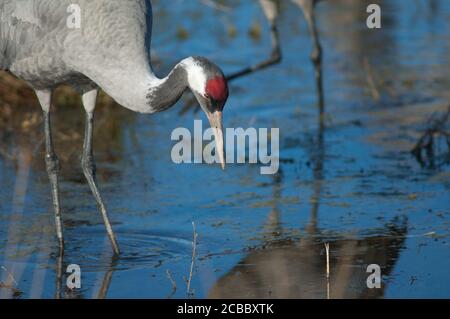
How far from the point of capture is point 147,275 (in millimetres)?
6180

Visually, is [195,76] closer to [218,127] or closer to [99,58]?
[218,127]

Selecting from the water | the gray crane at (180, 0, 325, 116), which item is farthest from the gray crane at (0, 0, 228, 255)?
the gray crane at (180, 0, 325, 116)

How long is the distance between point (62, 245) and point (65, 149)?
7.58 feet

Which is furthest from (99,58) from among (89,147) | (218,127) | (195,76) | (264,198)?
(264,198)

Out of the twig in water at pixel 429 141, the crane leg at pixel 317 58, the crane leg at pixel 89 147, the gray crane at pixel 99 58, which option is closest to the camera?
the gray crane at pixel 99 58

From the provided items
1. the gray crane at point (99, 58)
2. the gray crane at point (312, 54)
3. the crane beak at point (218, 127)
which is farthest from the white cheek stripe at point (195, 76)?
the gray crane at point (312, 54)

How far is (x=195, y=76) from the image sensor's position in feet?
19.6

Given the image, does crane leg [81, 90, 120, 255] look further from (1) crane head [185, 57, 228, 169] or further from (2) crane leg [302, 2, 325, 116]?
(2) crane leg [302, 2, 325, 116]

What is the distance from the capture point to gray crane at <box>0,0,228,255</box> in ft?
19.9

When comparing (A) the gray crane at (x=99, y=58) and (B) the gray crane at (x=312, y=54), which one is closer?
(A) the gray crane at (x=99, y=58)

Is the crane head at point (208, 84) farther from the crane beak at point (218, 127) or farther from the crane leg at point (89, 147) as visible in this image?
the crane leg at point (89, 147)

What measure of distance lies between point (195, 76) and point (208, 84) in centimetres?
10

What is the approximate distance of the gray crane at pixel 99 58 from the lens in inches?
239

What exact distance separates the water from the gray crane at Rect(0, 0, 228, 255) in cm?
38
